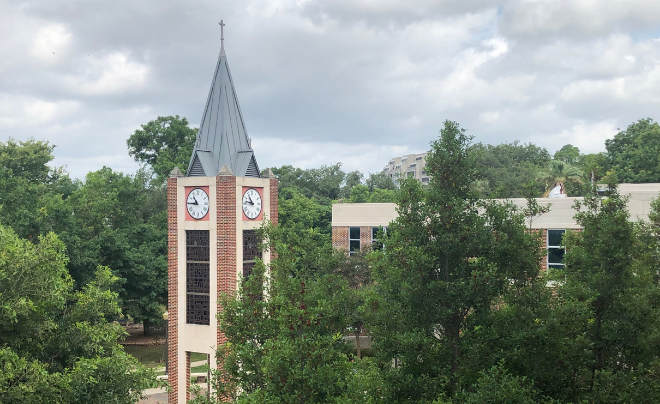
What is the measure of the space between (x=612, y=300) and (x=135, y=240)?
34.0m

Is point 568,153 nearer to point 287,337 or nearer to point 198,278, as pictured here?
point 198,278

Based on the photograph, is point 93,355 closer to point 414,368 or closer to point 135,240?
point 414,368

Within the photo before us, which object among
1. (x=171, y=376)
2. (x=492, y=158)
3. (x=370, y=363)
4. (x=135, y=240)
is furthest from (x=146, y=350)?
(x=492, y=158)

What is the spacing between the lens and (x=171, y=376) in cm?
2372

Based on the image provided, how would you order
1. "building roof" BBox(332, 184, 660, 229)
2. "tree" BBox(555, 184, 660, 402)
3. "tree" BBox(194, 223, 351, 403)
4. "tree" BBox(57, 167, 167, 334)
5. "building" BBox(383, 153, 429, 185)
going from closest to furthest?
"tree" BBox(194, 223, 351, 403), "tree" BBox(555, 184, 660, 402), "building roof" BBox(332, 184, 660, 229), "tree" BBox(57, 167, 167, 334), "building" BBox(383, 153, 429, 185)

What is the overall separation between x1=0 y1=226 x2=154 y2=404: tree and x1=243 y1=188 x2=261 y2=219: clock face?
7.75m

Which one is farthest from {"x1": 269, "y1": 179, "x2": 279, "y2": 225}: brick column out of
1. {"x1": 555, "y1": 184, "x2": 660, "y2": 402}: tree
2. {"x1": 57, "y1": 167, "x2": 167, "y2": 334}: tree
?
{"x1": 57, "y1": 167, "x2": 167, "y2": 334}: tree

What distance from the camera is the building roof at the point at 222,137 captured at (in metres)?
24.1

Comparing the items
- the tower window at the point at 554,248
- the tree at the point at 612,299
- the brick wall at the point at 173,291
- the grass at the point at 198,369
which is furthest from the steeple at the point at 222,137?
the grass at the point at 198,369

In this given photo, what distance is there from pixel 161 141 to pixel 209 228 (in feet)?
126

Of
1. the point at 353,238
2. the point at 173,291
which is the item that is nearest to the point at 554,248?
the point at 353,238

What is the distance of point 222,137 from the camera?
24.5 metres

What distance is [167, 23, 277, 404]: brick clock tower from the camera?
23062mm

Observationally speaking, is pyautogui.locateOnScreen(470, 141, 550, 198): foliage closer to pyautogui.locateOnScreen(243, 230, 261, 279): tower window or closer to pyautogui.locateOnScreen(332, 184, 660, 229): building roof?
pyautogui.locateOnScreen(332, 184, 660, 229): building roof
